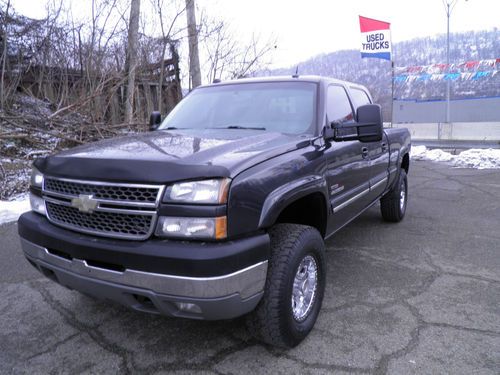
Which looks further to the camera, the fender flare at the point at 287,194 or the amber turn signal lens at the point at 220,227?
the fender flare at the point at 287,194

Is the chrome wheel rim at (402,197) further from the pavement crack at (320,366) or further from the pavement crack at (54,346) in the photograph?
the pavement crack at (54,346)

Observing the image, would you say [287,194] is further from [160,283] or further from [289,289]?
[160,283]

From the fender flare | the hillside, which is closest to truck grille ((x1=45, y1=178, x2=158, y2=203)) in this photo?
the fender flare

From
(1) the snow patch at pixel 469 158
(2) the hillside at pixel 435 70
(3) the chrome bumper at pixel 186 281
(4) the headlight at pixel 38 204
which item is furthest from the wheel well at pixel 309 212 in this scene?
(2) the hillside at pixel 435 70

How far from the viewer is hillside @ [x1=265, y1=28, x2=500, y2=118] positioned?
71.6 feet

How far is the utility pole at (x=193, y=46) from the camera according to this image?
1070cm

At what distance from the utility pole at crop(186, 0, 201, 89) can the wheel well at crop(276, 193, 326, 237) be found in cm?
794

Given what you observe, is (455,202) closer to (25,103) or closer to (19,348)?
(19,348)

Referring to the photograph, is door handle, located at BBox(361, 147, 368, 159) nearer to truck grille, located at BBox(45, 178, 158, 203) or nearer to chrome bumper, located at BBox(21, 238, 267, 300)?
chrome bumper, located at BBox(21, 238, 267, 300)

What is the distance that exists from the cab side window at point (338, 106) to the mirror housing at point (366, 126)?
0.26 m

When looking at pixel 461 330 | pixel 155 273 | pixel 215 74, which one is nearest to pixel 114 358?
pixel 155 273

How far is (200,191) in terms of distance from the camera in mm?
2143

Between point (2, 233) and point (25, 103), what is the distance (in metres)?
5.15

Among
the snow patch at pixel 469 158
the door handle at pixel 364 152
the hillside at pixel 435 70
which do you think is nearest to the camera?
the door handle at pixel 364 152
